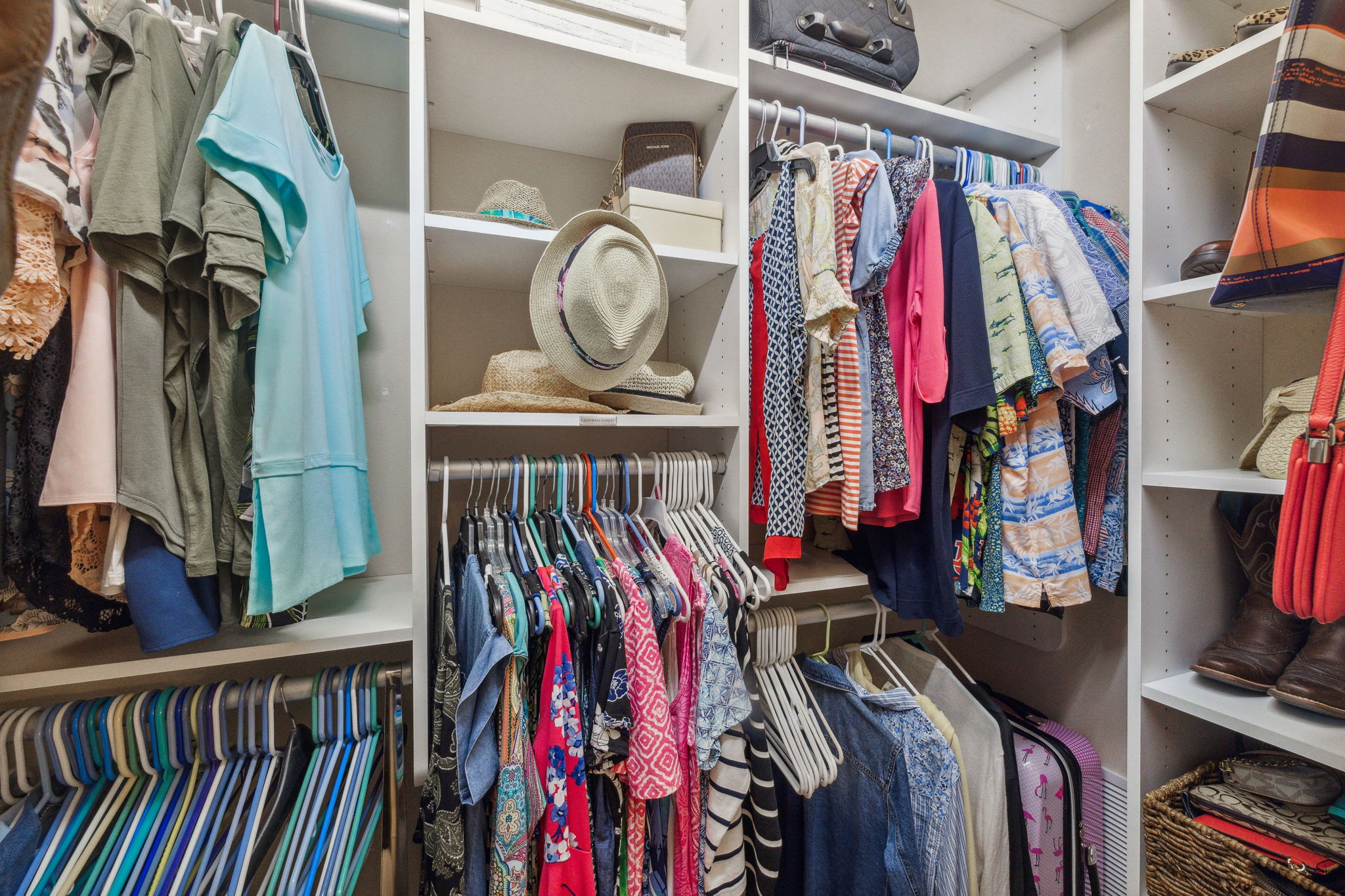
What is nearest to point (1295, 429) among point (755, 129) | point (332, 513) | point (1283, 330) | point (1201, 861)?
point (1283, 330)

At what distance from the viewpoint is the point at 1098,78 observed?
1324mm

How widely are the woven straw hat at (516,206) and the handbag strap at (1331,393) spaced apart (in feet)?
3.51

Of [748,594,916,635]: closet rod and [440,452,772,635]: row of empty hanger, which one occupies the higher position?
[440,452,772,635]: row of empty hanger

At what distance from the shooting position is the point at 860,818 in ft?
3.45

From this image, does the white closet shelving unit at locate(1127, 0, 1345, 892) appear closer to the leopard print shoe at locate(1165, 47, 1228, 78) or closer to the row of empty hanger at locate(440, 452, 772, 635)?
the leopard print shoe at locate(1165, 47, 1228, 78)

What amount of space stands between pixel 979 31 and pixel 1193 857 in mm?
1774

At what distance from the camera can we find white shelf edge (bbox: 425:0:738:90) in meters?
0.86

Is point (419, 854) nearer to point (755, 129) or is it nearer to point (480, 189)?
point (480, 189)

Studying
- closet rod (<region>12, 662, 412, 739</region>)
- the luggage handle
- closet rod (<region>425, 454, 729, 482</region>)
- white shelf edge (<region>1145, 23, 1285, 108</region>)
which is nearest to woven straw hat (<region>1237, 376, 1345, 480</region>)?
white shelf edge (<region>1145, 23, 1285, 108</region>)

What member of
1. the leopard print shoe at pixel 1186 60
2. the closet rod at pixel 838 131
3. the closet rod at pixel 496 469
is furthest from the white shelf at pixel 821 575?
the leopard print shoe at pixel 1186 60

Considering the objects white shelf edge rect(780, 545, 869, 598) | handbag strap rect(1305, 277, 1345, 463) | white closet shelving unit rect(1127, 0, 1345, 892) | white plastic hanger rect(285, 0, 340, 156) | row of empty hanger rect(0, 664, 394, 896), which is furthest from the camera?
white shelf edge rect(780, 545, 869, 598)

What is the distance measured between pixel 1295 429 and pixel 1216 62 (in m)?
0.60

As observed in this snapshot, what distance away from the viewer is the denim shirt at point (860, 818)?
100 cm

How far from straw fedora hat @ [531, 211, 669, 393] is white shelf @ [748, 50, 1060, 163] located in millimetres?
509
